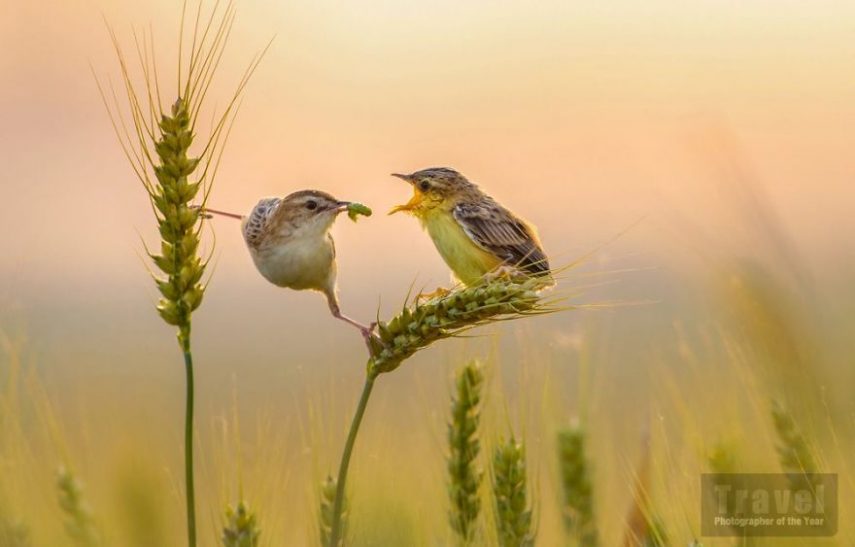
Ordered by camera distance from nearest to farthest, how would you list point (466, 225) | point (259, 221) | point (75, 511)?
point (75, 511) < point (259, 221) < point (466, 225)

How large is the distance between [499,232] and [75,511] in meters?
3.33

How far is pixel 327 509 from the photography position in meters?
4.58

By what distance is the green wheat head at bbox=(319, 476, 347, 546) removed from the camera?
4461mm

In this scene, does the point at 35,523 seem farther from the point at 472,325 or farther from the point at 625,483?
the point at 625,483

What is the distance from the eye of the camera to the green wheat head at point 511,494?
4.63 m

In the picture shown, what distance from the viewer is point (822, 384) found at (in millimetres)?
4676

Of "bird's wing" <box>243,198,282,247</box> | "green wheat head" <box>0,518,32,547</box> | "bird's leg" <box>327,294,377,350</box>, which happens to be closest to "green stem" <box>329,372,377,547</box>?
"bird's leg" <box>327,294,377,350</box>

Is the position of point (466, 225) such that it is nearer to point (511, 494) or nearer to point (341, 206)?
point (341, 206)

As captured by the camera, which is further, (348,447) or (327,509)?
(327,509)

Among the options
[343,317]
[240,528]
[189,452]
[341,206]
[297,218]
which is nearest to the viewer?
[189,452]

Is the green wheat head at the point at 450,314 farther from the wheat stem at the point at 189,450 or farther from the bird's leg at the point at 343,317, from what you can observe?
the bird's leg at the point at 343,317

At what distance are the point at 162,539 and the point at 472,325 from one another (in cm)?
143

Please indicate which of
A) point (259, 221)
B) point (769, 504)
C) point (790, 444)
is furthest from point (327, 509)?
point (259, 221)

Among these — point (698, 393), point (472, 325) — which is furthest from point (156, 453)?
point (698, 393)
